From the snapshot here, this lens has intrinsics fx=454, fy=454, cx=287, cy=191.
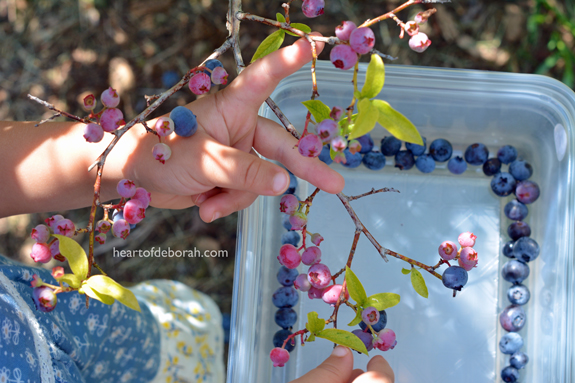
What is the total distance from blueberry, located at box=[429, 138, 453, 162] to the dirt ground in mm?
502

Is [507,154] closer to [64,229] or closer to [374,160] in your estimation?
[374,160]

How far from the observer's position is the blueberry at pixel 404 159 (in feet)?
3.77

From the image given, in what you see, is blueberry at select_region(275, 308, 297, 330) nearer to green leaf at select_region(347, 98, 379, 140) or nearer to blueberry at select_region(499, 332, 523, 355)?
blueberry at select_region(499, 332, 523, 355)

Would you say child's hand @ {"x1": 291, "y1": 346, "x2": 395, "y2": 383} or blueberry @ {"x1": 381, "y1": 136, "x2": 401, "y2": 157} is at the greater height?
blueberry @ {"x1": 381, "y1": 136, "x2": 401, "y2": 157}

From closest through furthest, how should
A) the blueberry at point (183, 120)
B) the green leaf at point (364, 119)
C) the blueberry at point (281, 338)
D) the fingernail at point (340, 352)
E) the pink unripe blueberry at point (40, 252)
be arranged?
the green leaf at point (364, 119) → the pink unripe blueberry at point (40, 252) → the blueberry at point (183, 120) → the fingernail at point (340, 352) → the blueberry at point (281, 338)

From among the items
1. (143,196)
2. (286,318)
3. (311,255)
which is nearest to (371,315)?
(311,255)

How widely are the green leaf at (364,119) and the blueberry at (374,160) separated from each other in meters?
0.67

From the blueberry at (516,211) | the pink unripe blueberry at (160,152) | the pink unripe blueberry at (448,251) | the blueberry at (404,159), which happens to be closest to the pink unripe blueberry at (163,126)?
the pink unripe blueberry at (160,152)

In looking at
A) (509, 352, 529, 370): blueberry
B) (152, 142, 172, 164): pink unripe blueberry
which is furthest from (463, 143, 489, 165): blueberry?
(152, 142, 172, 164): pink unripe blueberry

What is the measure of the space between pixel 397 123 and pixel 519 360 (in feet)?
2.82

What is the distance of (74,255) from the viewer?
0.53m

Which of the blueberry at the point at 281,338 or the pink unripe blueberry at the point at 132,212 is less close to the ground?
the pink unripe blueberry at the point at 132,212

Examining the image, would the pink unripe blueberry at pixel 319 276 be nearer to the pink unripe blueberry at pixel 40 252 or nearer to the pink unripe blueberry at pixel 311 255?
the pink unripe blueberry at pixel 311 255

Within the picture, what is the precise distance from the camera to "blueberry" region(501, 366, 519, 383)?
1.08 m
